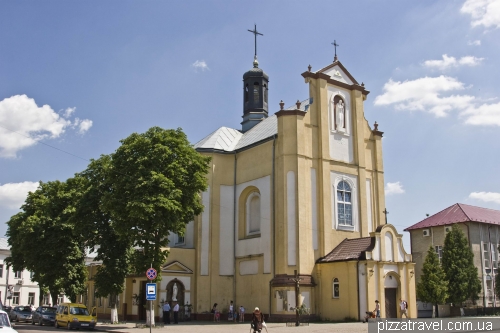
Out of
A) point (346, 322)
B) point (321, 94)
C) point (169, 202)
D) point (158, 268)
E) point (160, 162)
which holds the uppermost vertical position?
point (321, 94)

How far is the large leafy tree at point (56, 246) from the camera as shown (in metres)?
37.2

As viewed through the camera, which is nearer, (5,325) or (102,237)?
(5,325)

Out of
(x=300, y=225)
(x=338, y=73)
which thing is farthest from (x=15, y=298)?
(x=338, y=73)

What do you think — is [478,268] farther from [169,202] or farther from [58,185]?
[58,185]

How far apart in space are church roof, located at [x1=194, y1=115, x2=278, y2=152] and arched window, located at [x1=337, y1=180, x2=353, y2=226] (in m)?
6.00

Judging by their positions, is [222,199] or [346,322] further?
[222,199]

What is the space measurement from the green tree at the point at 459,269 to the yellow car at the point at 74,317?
2877 cm

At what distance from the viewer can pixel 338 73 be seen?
1510 inches

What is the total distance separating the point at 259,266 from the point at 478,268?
24.4 m

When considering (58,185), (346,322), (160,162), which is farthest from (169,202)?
(58,185)

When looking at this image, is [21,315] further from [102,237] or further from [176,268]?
[176,268]

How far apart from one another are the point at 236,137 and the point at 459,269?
21439mm

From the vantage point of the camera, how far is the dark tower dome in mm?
44994

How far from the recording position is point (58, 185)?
3894 centimetres
